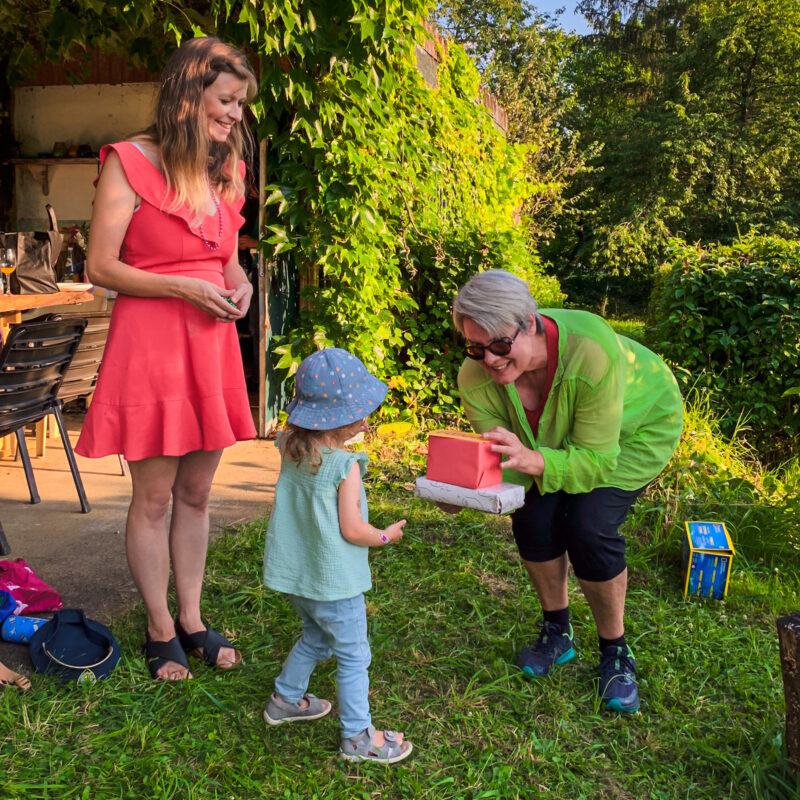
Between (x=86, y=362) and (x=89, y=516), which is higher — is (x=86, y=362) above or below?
above

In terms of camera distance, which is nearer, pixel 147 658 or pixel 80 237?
pixel 147 658

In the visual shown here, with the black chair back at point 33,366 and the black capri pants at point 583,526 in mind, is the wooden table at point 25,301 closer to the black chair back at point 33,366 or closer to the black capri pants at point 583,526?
the black chair back at point 33,366

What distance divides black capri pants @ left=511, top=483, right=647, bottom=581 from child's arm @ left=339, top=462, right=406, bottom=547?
0.64 meters

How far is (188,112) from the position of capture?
2135mm

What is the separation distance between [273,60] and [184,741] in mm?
3695

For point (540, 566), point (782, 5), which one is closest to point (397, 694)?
point (540, 566)

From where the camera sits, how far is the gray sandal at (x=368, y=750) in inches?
81.8

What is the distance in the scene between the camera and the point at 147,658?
8.07ft

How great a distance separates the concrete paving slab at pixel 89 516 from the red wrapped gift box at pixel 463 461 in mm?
1488

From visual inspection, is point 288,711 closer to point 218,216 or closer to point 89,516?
point 218,216

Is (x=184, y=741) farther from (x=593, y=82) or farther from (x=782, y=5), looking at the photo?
(x=593, y=82)

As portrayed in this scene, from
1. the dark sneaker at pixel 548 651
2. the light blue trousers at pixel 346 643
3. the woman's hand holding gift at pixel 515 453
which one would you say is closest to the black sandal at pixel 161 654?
the light blue trousers at pixel 346 643

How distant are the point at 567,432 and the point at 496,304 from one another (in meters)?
0.51

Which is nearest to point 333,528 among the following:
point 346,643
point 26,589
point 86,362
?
point 346,643
